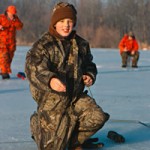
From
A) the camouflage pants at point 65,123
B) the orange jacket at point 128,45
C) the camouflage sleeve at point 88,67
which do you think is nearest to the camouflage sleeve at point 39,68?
the camouflage pants at point 65,123

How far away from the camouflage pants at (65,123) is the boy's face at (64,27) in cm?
42

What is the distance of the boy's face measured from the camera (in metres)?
2.62

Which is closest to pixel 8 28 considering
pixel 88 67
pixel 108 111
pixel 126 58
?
pixel 108 111

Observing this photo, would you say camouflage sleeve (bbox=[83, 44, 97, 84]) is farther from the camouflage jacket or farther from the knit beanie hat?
the knit beanie hat

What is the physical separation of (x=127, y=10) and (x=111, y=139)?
52.1 m

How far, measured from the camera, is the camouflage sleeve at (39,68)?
2430mm

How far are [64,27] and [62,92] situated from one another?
42 cm

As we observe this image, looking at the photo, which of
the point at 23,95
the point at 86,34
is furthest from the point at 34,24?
the point at 23,95

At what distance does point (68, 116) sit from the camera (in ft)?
8.42

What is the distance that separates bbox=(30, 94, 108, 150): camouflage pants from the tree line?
4008 cm

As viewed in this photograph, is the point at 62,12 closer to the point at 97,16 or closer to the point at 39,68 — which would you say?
the point at 39,68

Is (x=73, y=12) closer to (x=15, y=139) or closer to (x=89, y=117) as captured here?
(x=89, y=117)

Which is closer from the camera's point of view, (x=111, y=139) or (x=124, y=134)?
(x=111, y=139)

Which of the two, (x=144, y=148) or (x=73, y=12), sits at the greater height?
(x=73, y=12)
